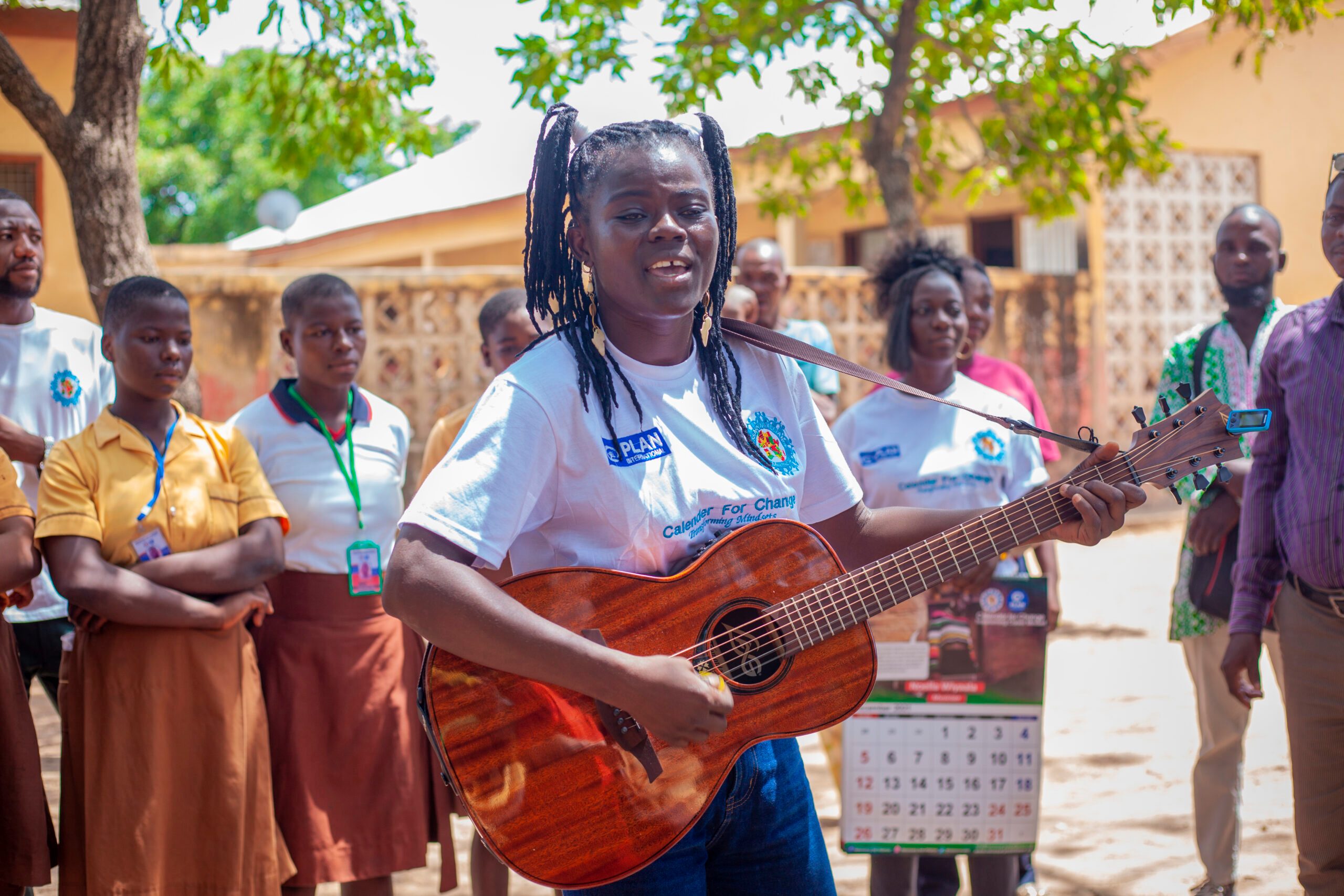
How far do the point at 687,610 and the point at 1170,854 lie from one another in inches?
133

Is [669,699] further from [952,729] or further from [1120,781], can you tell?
[1120,781]

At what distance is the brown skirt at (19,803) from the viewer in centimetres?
332

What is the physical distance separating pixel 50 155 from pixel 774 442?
10.6 m

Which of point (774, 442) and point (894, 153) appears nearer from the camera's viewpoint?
point (774, 442)

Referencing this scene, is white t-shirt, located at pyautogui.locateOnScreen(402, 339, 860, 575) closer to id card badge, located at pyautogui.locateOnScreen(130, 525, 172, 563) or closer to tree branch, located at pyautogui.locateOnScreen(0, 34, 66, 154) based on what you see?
id card badge, located at pyautogui.locateOnScreen(130, 525, 172, 563)

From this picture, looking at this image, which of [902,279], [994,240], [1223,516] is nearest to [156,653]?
[902,279]

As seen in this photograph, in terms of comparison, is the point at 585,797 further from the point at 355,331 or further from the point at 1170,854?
the point at 1170,854

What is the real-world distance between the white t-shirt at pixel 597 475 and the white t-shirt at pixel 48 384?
→ 99.9 inches

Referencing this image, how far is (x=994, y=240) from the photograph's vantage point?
1466 cm

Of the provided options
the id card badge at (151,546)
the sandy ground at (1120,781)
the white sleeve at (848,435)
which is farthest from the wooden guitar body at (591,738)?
the sandy ground at (1120,781)

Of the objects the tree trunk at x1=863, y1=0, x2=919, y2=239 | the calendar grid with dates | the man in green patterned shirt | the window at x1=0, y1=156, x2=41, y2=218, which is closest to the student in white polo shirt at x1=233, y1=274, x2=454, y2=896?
the calendar grid with dates

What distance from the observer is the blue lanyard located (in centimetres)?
343

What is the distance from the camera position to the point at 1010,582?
13.1 ft

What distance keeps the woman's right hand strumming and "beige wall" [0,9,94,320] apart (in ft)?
33.1
